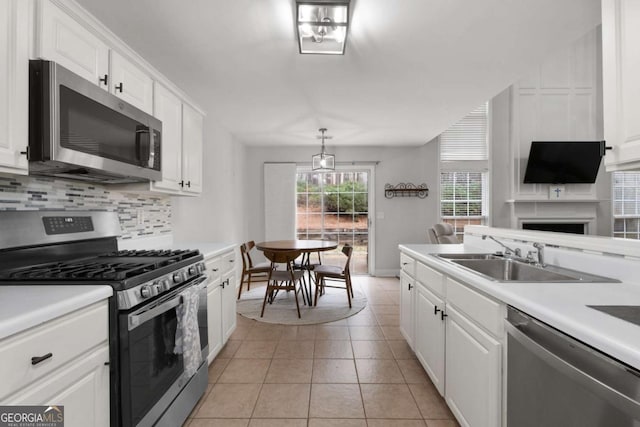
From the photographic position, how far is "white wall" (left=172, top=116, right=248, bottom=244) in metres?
3.20

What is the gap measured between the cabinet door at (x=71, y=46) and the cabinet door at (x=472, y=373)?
2.21 m

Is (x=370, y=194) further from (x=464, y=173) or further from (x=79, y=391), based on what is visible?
(x=79, y=391)

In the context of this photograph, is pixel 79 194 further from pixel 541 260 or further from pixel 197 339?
pixel 541 260

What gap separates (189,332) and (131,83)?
1.51 meters

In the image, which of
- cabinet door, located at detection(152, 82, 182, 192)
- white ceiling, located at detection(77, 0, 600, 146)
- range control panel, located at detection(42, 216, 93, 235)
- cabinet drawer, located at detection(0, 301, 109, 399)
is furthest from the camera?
cabinet door, located at detection(152, 82, 182, 192)

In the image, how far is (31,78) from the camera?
1.25 metres

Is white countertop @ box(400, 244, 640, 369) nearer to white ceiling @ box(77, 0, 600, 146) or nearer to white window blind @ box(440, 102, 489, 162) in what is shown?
white ceiling @ box(77, 0, 600, 146)

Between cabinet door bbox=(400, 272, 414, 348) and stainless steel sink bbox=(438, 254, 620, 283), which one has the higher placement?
stainless steel sink bbox=(438, 254, 620, 283)

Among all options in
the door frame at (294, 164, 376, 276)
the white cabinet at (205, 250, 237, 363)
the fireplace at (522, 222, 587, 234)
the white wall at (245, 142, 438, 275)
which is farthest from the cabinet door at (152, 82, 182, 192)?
the fireplace at (522, 222, 587, 234)

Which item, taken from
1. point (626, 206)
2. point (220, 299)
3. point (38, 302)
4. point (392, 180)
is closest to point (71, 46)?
point (38, 302)

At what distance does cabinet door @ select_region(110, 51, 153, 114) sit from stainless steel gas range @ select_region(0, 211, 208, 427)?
2.42ft

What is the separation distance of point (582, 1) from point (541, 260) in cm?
142

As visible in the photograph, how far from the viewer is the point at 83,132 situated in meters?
1.44

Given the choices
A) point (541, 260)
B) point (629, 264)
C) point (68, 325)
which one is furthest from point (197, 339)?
point (629, 264)
